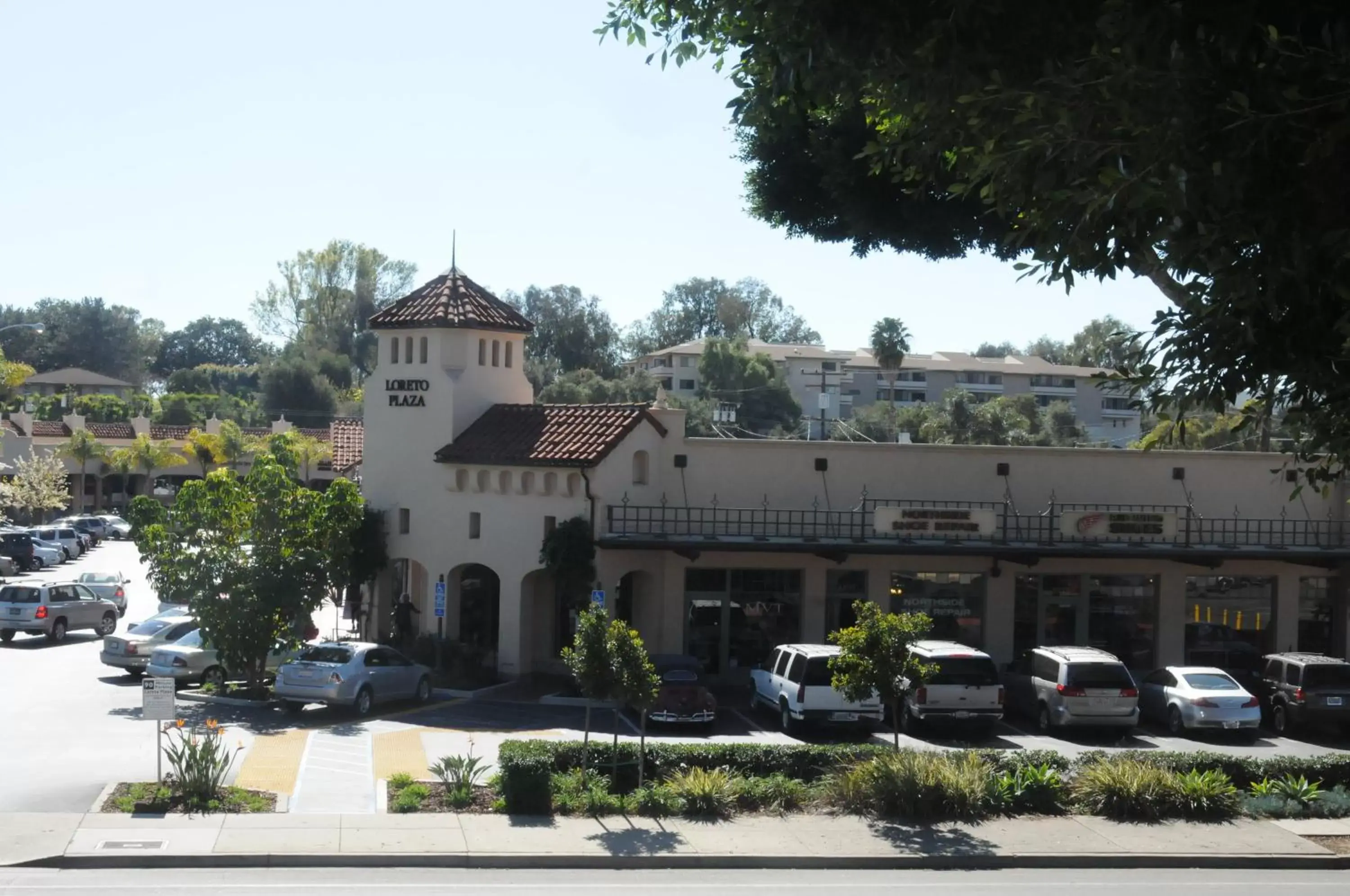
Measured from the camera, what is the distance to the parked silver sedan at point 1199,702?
27328 mm

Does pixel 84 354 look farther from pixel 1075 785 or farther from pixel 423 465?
pixel 1075 785

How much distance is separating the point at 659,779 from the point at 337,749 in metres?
6.08

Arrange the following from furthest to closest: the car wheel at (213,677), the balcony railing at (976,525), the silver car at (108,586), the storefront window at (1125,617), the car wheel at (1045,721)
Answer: the silver car at (108,586), the storefront window at (1125,617), the balcony railing at (976,525), the car wheel at (213,677), the car wheel at (1045,721)

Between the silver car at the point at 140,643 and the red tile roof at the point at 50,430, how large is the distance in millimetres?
55602

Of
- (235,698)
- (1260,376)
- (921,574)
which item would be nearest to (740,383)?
(921,574)

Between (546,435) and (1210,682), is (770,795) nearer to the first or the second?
(1210,682)

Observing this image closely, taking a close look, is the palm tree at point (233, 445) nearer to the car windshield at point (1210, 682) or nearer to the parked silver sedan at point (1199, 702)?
the parked silver sedan at point (1199, 702)

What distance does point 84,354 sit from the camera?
14588 centimetres

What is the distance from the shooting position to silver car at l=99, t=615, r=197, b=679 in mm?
30781

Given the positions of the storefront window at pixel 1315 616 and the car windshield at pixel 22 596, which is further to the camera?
the car windshield at pixel 22 596

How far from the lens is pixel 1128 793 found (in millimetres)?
20188

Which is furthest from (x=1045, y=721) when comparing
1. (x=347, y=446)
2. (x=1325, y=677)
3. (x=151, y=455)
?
(x=151, y=455)

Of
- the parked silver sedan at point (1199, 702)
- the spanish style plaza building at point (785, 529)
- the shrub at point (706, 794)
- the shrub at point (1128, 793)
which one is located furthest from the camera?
the spanish style plaza building at point (785, 529)

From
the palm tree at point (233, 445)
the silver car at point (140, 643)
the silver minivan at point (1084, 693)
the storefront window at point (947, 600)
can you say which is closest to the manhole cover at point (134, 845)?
the silver car at point (140, 643)
